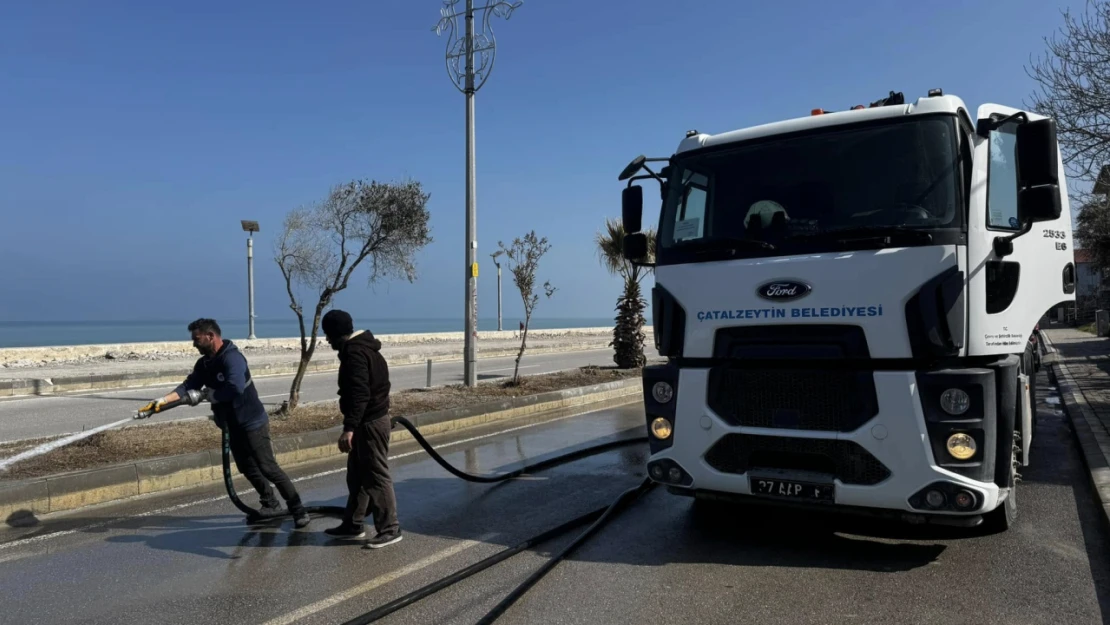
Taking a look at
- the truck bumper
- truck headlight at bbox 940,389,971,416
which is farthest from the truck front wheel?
truck headlight at bbox 940,389,971,416

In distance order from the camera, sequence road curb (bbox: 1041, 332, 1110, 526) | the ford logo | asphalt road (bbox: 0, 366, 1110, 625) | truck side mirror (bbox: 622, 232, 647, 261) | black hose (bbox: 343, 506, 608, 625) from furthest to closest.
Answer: road curb (bbox: 1041, 332, 1110, 526) → truck side mirror (bbox: 622, 232, 647, 261) → the ford logo → asphalt road (bbox: 0, 366, 1110, 625) → black hose (bbox: 343, 506, 608, 625)

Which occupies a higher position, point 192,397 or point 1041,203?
point 1041,203

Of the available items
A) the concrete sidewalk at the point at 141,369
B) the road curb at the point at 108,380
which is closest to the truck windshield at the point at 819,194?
Answer: the road curb at the point at 108,380

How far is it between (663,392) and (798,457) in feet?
3.35

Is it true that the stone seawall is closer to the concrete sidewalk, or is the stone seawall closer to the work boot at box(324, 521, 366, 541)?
the concrete sidewalk

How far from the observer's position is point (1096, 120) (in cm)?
1351

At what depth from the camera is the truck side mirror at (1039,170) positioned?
4621 millimetres

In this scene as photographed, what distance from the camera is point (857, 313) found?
4699mm

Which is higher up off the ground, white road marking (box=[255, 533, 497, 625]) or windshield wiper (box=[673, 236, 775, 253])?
windshield wiper (box=[673, 236, 775, 253])

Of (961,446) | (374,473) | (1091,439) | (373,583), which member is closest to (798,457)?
(961,446)

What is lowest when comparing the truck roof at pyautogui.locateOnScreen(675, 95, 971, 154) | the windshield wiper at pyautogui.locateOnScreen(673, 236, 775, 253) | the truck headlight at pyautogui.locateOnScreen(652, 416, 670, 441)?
the truck headlight at pyautogui.locateOnScreen(652, 416, 670, 441)

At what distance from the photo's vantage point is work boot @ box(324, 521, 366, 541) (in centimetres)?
569

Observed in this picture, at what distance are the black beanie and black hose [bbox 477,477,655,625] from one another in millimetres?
2190

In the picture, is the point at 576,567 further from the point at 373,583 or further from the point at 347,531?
the point at 347,531
